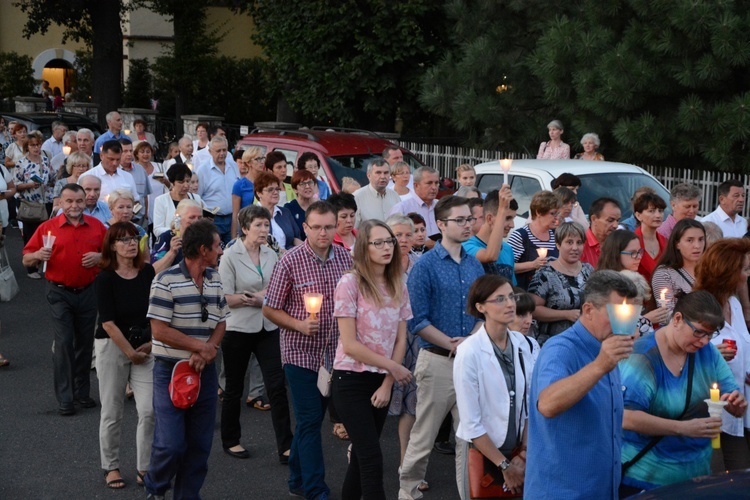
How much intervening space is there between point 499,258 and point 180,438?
9.06 ft

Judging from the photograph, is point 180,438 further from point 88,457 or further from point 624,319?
point 624,319

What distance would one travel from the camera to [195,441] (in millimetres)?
6590

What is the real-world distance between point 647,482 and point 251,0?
24187 millimetres

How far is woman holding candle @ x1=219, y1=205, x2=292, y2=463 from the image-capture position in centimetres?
788

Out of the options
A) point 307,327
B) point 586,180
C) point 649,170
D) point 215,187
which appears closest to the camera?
point 307,327

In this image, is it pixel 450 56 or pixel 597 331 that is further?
pixel 450 56

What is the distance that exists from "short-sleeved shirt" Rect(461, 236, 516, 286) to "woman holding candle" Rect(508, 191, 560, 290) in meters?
0.54

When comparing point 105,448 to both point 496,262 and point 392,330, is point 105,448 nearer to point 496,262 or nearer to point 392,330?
point 392,330

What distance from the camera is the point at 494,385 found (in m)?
5.44

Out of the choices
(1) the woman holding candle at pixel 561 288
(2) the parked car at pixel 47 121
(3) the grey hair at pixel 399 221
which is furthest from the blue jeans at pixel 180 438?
(2) the parked car at pixel 47 121

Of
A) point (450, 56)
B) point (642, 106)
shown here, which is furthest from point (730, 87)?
point (450, 56)

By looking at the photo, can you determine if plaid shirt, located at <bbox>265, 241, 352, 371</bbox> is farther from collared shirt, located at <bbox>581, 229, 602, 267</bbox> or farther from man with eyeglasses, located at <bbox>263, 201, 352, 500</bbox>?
collared shirt, located at <bbox>581, 229, 602, 267</bbox>

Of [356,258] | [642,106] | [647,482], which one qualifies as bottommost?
[647,482]

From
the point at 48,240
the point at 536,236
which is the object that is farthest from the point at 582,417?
the point at 48,240
